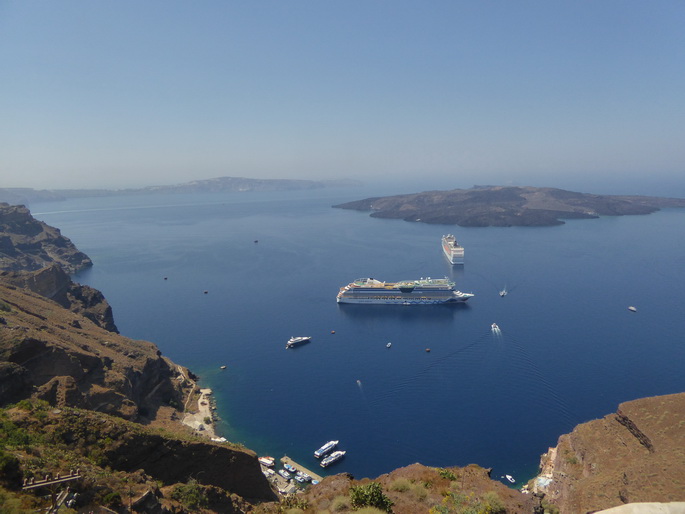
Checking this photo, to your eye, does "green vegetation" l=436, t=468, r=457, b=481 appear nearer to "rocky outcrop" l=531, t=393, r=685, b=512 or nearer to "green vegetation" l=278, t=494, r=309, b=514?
"green vegetation" l=278, t=494, r=309, b=514

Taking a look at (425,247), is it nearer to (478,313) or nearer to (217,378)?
(478,313)

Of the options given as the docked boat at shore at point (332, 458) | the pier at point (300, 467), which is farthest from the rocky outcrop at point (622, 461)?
the pier at point (300, 467)

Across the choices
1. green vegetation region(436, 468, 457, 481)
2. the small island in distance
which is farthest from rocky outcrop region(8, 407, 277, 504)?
the small island in distance

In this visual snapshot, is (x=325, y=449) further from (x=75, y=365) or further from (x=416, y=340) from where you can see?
(x=416, y=340)

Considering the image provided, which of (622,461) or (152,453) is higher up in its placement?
(152,453)

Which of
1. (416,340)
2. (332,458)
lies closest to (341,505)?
(332,458)

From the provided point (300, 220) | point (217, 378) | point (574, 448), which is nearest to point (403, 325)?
point (217, 378)
